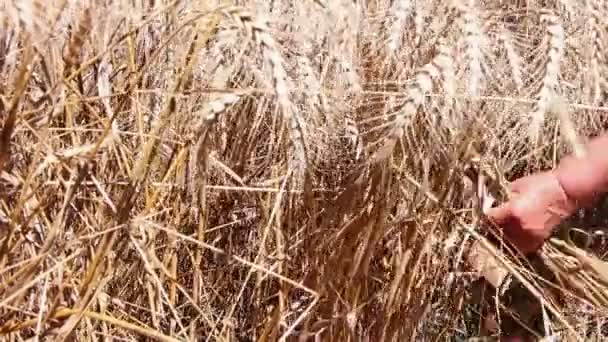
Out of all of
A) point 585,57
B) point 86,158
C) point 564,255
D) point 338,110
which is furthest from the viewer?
point 564,255

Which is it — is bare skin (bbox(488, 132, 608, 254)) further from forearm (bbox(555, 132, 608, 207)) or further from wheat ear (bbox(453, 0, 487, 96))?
wheat ear (bbox(453, 0, 487, 96))

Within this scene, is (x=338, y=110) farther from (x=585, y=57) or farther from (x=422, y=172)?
(x=585, y=57)

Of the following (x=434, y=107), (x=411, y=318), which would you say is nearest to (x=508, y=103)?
(x=434, y=107)

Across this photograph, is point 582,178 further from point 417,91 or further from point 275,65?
point 275,65

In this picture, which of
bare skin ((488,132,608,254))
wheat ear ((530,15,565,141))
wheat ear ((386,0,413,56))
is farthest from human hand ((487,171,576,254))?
wheat ear ((386,0,413,56))

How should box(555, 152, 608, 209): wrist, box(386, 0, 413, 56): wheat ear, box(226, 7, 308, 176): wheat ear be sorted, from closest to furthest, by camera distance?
box(226, 7, 308, 176): wheat ear < box(386, 0, 413, 56): wheat ear < box(555, 152, 608, 209): wrist

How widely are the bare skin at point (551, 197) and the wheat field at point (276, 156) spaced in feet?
0.10

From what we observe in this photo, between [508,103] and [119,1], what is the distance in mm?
431

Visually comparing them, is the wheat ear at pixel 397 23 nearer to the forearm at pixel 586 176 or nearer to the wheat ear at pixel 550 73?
the wheat ear at pixel 550 73

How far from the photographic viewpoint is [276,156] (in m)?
1.07

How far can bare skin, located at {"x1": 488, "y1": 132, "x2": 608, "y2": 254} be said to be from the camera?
43.5 inches

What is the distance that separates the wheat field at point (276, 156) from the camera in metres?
0.86

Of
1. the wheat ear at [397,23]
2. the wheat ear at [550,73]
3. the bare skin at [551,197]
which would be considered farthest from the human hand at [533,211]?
the wheat ear at [397,23]

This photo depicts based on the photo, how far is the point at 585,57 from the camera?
1072 millimetres
